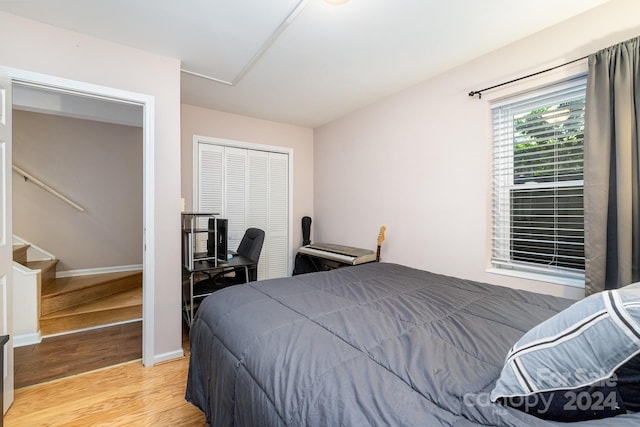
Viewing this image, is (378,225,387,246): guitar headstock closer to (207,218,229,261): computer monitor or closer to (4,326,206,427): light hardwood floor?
(207,218,229,261): computer monitor

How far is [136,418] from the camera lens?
1.59 m

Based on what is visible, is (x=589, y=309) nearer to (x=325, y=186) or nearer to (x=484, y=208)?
(x=484, y=208)

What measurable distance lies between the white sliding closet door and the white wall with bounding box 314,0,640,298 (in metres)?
1.10

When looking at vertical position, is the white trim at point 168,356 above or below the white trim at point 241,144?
below

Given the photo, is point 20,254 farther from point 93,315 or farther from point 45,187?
point 93,315

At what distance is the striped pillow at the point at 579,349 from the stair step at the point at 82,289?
3864mm

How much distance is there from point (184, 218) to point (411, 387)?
285 cm

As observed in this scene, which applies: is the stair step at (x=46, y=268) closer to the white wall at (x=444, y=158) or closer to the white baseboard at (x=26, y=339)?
the white baseboard at (x=26, y=339)

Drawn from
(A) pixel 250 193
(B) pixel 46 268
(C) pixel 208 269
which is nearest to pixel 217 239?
(C) pixel 208 269

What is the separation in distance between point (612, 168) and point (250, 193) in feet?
11.5

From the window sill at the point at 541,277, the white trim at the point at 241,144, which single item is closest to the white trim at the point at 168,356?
the white trim at the point at 241,144

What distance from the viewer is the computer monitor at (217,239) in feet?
9.19

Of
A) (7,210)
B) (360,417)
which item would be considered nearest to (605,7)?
(360,417)

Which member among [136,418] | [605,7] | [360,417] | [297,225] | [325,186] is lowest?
[136,418]
